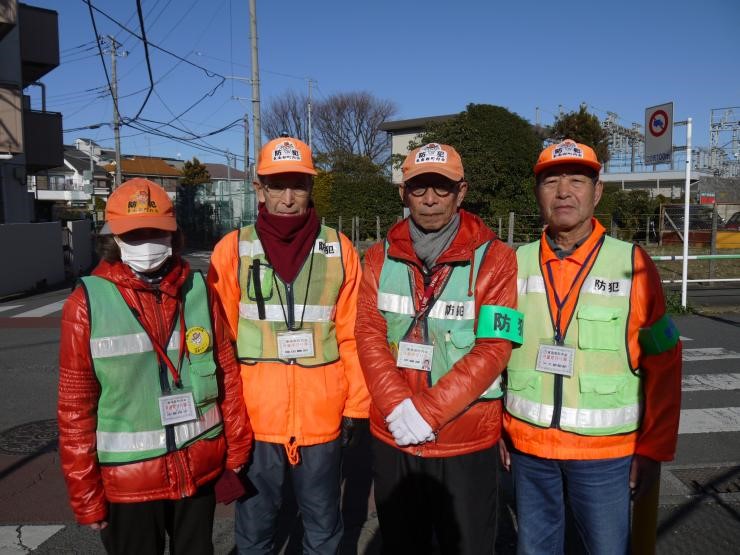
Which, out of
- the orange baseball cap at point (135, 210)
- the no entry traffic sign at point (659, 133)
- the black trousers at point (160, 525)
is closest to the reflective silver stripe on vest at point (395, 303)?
the orange baseball cap at point (135, 210)

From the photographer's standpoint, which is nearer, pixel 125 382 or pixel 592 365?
pixel 125 382

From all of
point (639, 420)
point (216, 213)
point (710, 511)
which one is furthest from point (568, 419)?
point (216, 213)

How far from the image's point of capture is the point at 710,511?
3.77m

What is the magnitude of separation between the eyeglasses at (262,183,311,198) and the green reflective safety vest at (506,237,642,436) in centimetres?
125

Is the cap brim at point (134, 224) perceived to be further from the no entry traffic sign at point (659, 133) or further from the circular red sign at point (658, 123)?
the circular red sign at point (658, 123)

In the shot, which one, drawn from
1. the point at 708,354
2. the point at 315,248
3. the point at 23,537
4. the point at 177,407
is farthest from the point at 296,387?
the point at 708,354

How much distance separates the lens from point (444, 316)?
244 centimetres

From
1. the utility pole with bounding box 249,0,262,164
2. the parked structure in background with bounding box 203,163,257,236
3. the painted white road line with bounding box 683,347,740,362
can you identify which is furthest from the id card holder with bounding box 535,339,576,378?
the parked structure in background with bounding box 203,163,257,236

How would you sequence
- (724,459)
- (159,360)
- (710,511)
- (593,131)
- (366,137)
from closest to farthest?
(159,360) → (710,511) → (724,459) → (593,131) → (366,137)

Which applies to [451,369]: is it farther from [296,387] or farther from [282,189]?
[282,189]

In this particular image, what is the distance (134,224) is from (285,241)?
0.74m

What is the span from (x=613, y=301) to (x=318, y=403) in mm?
1409

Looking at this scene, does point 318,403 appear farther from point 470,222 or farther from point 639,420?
point 639,420

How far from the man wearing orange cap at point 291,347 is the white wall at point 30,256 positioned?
13995 mm
